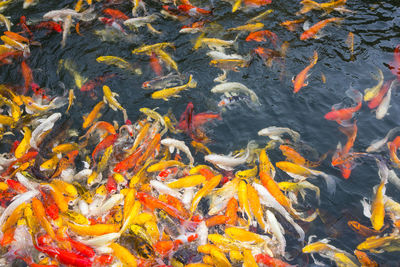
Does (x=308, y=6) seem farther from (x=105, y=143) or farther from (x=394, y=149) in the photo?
(x=105, y=143)

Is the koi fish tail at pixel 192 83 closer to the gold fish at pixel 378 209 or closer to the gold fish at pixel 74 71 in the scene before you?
the gold fish at pixel 74 71

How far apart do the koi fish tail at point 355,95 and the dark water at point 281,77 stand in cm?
11

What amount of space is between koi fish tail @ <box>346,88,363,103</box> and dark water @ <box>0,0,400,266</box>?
4.5 inches

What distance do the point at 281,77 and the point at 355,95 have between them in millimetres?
1176

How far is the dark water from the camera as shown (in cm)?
424

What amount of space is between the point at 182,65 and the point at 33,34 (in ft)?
10.1

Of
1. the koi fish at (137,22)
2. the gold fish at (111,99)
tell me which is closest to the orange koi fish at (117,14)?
the koi fish at (137,22)

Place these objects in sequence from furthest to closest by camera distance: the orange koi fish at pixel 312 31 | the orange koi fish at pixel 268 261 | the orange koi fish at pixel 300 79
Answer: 1. the orange koi fish at pixel 312 31
2. the orange koi fish at pixel 300 79
3. the orange koi fish at pixel 268 261

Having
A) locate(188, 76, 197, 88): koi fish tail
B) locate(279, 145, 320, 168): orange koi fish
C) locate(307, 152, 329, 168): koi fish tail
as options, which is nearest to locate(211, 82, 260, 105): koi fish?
locate(188, 76, 197, 88): koi fish tail

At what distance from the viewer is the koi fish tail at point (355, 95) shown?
A: 492 cm

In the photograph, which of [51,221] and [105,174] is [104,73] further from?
[51,221]

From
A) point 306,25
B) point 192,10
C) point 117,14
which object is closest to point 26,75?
point 117,14

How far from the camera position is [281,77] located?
5.32m

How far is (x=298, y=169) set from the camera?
4.16m
